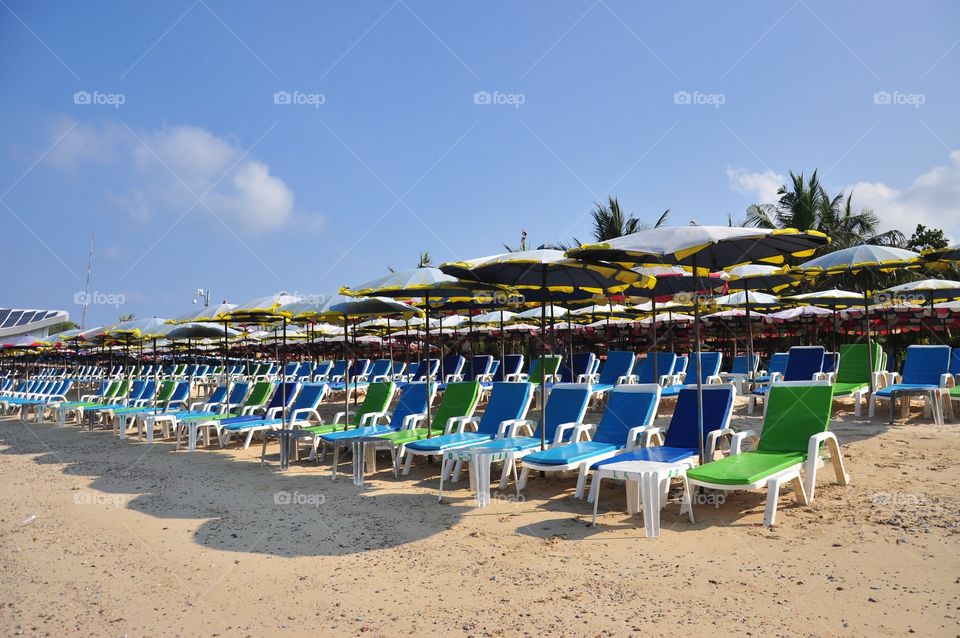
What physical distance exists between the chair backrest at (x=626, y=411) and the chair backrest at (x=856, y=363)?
17.1 feet

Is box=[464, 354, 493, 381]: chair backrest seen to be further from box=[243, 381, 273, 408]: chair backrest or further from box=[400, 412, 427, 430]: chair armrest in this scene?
box=[400, 412, 427, 430]: chair armrest

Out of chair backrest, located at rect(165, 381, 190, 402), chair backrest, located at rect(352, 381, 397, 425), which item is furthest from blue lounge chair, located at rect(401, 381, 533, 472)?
chair backrest, located at rect(165, 381, 190, 402)

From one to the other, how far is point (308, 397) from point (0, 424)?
1068cm

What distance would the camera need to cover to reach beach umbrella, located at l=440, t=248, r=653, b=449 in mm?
6172

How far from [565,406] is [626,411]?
0.71 m

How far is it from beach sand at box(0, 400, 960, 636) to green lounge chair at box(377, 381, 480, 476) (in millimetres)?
607

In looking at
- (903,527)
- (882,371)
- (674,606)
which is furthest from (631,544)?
(882,371)

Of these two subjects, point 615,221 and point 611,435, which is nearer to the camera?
point 611,435

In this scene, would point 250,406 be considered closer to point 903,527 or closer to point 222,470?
point 222,470

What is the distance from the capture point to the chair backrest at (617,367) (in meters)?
12.0

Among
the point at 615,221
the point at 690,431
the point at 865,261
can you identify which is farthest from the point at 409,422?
the point at 615,221

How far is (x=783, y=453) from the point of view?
17.5 feet

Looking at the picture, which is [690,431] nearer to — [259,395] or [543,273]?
[543,273]
